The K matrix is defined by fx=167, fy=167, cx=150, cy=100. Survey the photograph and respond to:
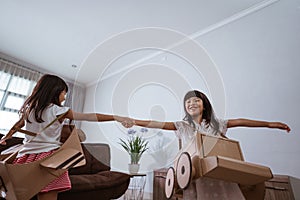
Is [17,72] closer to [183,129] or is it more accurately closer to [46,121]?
[46,121]

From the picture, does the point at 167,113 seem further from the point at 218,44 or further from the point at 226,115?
the point at 218,44

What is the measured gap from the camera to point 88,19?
2033 millimetres

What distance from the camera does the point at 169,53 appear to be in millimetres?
2449

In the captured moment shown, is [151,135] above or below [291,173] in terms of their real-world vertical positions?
above

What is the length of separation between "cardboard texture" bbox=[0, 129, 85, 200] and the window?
106 inches

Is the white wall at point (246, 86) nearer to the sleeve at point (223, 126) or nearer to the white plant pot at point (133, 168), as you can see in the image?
the white plant pot at point (133, 168)

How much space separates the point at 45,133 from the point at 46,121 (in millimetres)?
58

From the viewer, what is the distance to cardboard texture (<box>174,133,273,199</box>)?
0.57 metres

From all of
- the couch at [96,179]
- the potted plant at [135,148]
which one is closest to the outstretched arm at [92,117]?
the couch at [96,179]

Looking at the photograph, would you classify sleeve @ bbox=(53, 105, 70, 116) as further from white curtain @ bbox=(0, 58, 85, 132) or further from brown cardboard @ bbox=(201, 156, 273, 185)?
white curtain @ bbox=(0, 58, 85, 132)

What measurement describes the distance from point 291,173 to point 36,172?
1554mm

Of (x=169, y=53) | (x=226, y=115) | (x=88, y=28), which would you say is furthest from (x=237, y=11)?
(x=88, y=28)

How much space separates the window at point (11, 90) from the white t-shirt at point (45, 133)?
256cm

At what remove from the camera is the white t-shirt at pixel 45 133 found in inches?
28.5
